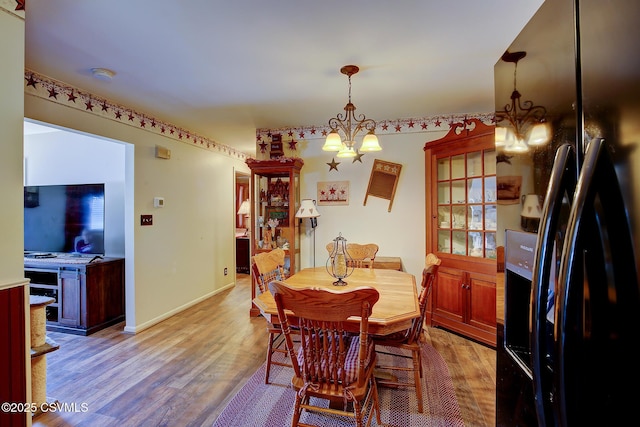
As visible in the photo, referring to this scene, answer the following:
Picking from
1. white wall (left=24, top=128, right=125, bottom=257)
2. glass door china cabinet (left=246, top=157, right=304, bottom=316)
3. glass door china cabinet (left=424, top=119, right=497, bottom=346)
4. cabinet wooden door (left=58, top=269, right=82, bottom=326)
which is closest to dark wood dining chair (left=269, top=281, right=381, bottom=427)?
glass door china cabinet (left=424, top=119, right=497, bottom=346)

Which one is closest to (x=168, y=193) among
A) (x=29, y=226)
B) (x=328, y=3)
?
(x=29, y=226)

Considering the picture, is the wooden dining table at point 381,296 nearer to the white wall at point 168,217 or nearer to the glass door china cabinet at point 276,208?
the glass door china cabinet at point 276,208

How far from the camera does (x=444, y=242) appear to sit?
138 inches

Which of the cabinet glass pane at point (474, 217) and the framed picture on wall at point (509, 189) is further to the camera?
the cabinet glass pane at point (474, 217)

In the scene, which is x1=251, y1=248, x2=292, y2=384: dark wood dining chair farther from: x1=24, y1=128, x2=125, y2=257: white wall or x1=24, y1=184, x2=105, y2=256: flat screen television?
x1=24, y1=184, x2=105, y2=256: flat screen television

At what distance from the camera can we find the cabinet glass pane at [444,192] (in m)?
3.47

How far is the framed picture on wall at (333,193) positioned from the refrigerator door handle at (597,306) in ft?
11.6

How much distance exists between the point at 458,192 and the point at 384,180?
2.97 feet

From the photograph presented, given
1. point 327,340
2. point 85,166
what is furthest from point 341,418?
point 85,166

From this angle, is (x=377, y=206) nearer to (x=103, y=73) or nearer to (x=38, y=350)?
(x=103, y=73)

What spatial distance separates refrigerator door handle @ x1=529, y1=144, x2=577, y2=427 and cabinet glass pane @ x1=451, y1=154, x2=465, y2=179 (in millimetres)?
2916

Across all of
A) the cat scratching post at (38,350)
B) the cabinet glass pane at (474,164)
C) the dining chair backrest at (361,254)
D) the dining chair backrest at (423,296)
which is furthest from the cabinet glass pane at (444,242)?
the cat scratching post at (38,350)

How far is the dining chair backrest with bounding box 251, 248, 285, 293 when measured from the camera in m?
2.50

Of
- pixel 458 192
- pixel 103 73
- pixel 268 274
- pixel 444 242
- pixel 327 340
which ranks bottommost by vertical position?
pixel 327 340
